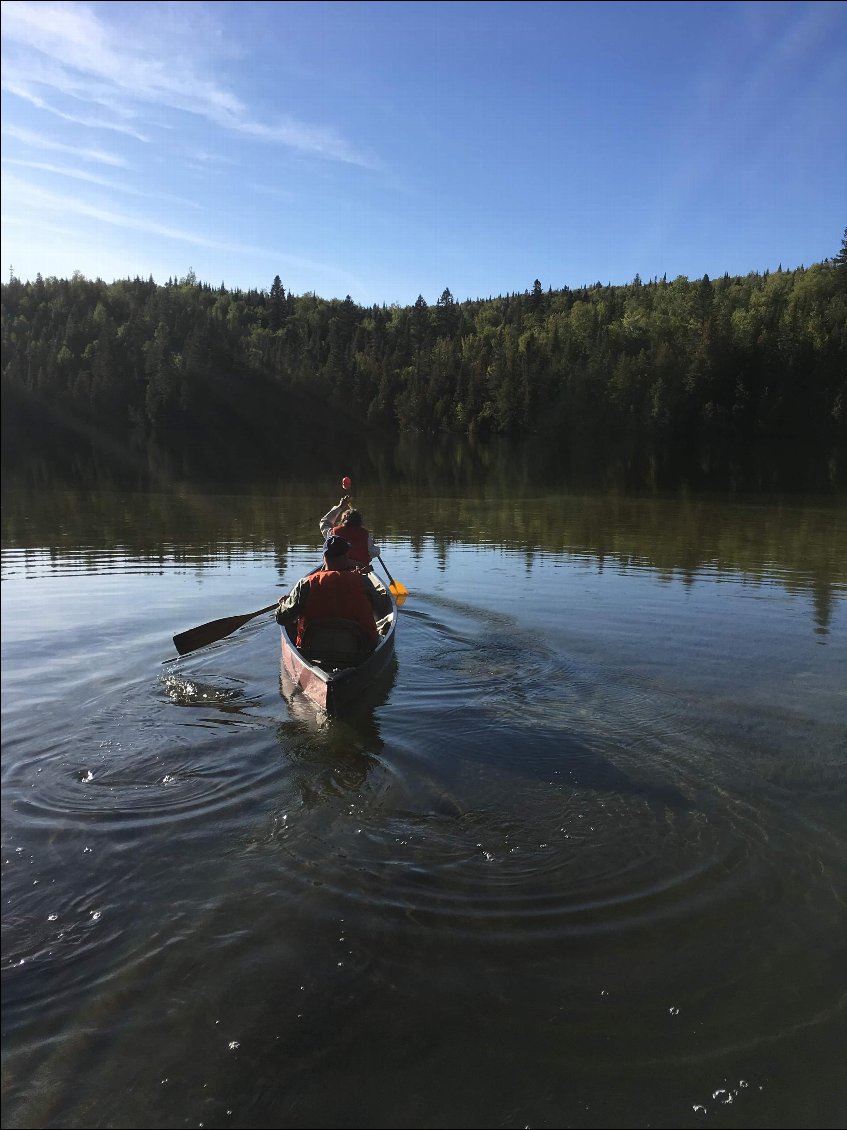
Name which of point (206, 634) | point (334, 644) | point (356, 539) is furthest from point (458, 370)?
point (334, 644)

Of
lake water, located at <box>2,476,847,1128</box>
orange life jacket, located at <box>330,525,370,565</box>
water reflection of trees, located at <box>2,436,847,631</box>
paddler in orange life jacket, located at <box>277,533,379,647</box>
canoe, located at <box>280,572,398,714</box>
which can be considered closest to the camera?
lake water, located at <box>2,476,847,1128</box>

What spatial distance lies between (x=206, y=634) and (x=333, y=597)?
8.70 feet

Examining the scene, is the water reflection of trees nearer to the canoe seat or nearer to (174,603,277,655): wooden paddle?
(174,603,277,655): wooden paddle

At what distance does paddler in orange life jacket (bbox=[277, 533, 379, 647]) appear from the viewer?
913cm

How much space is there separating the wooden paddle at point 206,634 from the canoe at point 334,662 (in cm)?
174

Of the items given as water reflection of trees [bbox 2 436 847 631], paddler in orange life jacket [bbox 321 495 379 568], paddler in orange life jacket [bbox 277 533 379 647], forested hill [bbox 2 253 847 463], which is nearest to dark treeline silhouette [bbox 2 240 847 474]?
forested hill [bbox 2 253 847 463]

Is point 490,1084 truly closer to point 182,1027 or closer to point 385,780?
point 182,1027

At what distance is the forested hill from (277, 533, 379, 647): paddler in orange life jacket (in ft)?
260

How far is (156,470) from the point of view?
47.5 meters

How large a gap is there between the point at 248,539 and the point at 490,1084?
61.4 feet

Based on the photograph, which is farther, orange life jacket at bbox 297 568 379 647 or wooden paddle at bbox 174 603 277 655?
wooden paddle at bbox 174 603 277 655

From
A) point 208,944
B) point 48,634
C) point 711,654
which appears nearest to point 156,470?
point 48,634

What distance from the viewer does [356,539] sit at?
40.7 ft

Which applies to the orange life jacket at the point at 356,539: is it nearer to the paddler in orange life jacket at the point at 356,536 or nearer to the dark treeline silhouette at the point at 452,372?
the paddler in orange life jacket at the point at 356,536
